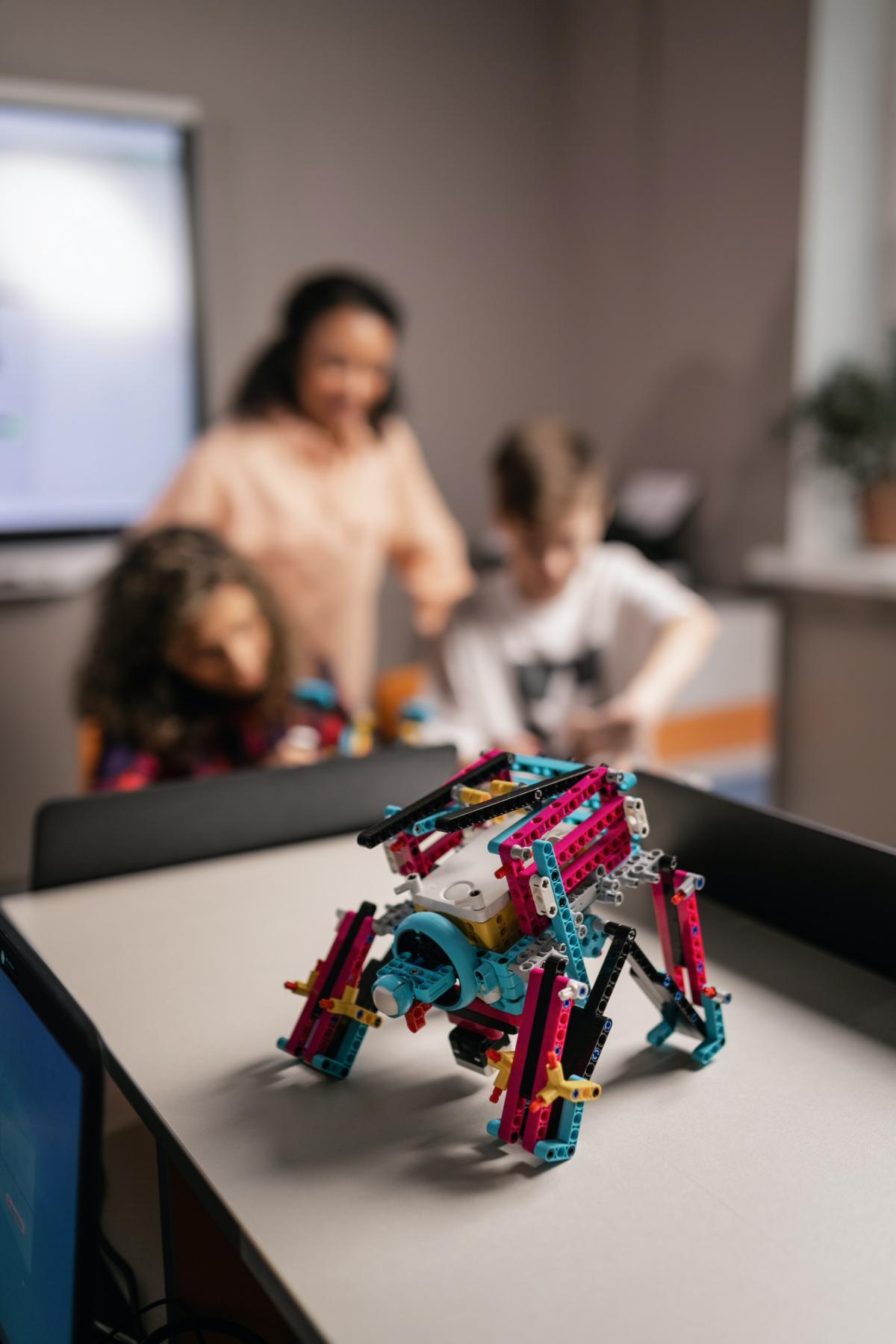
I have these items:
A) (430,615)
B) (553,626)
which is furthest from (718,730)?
(553,626)

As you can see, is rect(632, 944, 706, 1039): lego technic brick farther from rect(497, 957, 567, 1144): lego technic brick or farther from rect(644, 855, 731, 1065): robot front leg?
rect(497, 957, 567, 1144): lego technic brick

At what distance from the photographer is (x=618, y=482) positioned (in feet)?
10.3

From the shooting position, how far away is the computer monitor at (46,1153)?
0.50 m

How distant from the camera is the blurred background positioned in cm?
247

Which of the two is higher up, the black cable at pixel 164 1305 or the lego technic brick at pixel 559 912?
the lego technic brick at pixel 559 912

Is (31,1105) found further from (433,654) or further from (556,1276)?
(433,654)

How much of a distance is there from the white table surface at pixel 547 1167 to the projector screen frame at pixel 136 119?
1835 millimetres

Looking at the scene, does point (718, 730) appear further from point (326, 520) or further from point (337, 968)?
point (337, 968)

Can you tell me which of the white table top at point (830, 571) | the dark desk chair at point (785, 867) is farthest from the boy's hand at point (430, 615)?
the dark desk chair at point (785, 867)

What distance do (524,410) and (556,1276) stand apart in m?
2.81

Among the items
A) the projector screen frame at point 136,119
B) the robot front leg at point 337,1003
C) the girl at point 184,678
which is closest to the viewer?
the robot front leg at point 337,1003

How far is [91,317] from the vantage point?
2592 mm

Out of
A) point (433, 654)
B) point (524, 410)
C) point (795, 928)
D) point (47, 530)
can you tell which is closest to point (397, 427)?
point (524, 410)

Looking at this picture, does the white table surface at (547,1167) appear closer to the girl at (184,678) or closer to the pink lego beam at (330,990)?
the pink lego beam at (330,990)
